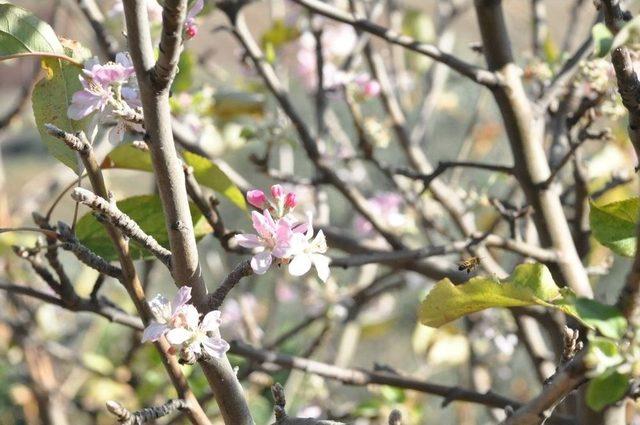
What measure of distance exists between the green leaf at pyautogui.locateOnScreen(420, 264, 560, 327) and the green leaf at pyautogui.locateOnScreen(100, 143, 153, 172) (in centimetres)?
30

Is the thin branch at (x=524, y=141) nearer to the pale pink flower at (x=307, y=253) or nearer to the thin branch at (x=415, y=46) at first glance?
the thin branch at (x=415, y=46)

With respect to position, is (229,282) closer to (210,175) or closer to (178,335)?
(178,335)

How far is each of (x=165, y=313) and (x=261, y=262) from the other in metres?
0.08

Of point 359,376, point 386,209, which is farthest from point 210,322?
point 386,209

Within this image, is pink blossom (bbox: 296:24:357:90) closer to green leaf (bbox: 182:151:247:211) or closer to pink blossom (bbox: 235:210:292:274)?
green leaf (bbox: 182:151:247:211)

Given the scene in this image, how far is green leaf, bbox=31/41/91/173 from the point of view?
0.66 m

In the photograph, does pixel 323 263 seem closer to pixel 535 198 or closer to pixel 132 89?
pixel 132 89

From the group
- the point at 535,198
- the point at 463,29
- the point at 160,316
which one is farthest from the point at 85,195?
the point at 463,29

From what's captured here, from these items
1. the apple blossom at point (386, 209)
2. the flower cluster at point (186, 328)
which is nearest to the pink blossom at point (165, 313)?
the flower cluster at point (186, 328)

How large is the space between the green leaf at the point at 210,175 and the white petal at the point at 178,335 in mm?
240

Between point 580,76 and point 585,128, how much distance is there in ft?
0.21

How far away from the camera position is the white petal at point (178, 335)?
553 millimetres

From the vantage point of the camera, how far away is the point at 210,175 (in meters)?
0.78

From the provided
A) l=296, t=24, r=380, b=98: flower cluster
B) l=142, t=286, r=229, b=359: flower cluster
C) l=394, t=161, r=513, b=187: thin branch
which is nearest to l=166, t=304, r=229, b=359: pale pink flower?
l=142, t=286, r=229, b=359: flower cluster
